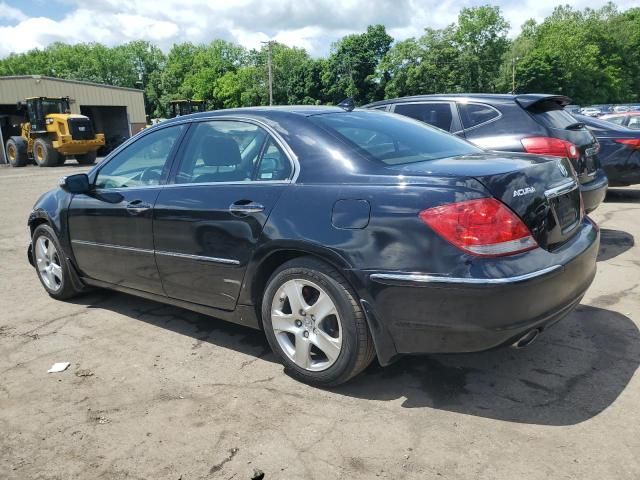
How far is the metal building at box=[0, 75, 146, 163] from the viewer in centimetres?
3053

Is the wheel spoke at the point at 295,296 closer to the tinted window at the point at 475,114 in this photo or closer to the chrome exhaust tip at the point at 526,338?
the chrome exhaust tip at the point at 526,338

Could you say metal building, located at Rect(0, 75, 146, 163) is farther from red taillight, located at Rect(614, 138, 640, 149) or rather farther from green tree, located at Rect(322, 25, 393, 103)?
green tree, located at Rect(322, 25, 393, 103)

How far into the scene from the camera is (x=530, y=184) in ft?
9.23

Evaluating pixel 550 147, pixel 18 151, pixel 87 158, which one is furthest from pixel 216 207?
pixel 18 151

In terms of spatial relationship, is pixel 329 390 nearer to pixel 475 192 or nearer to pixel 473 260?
pixel 473 260

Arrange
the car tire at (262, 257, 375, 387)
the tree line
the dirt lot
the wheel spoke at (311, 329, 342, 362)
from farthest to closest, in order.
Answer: the tree line
the wheel spoke at (311, 329, 342, 362)
the car tire at (262, 257, 375, 387)
the dirt lot

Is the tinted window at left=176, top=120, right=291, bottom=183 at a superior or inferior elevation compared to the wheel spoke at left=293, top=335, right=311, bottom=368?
superior

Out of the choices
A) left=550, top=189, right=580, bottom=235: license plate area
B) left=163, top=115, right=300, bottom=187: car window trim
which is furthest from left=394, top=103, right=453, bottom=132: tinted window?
left=163, top=115, right=300, bottom=187: car window trim

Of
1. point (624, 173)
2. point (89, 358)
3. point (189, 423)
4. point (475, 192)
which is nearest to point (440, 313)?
point (475, 192)

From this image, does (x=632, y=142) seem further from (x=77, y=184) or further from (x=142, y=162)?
(x=77, y=184)

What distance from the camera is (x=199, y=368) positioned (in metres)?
3.49

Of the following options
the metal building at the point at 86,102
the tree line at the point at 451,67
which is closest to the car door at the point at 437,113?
the metal building at the point at 86,102

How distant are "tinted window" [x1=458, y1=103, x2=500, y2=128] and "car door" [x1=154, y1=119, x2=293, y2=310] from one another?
3.26 m

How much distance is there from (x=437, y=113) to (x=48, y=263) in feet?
14.3
